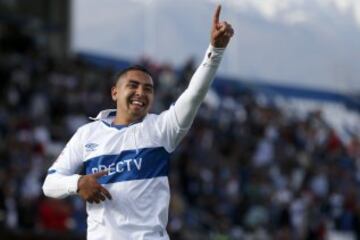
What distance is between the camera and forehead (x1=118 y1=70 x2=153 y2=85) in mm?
8227

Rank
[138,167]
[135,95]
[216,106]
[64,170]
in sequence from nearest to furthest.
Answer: [138,167] → [135,95] → [64,170] → [216,106]

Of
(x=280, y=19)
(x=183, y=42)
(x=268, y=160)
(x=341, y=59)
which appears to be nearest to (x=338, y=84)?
(x=341, y=59)

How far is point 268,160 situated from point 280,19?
370 inches

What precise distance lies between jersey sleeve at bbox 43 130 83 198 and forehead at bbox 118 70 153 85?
0.53 metres

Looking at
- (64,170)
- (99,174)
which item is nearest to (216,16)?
(99,174)

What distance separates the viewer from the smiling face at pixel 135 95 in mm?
8211

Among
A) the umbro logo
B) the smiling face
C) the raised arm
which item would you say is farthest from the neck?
the raised arm

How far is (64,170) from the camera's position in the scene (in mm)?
8477

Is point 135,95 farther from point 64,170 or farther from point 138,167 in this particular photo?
point 64,170

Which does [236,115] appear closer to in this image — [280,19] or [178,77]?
[178,77]

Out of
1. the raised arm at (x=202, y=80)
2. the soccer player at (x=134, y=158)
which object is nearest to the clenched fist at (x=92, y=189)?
the soccer player at (x=134, y=158)

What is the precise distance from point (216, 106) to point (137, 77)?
1771cm

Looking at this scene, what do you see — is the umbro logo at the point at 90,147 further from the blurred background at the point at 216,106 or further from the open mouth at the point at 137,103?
the blurred background at the point at 216,106

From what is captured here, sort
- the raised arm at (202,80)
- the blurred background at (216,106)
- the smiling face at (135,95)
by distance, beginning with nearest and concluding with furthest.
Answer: the raised arm at (202,80) < the smiling face at (135,95) < the blurred background at (216,106)
